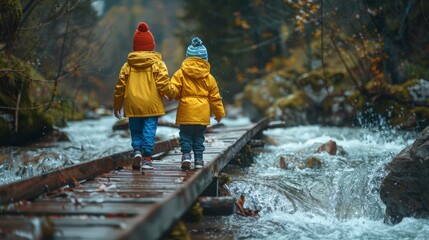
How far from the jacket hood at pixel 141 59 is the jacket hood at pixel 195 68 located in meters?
0.44

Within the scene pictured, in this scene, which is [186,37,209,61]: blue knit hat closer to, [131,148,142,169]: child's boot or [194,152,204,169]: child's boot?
[194,152,204,169]: child's boot

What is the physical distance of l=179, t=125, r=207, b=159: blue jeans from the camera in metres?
6.76

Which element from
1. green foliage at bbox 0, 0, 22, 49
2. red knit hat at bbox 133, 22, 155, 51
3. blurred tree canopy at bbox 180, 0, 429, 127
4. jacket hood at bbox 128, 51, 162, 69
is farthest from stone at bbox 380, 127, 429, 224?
green foliage at bbox 0, 0, 22, 49

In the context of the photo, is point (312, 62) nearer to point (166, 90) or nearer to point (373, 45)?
point (373, 45)

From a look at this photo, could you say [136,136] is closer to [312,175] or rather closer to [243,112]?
[312,175]

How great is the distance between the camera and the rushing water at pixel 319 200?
20.7ft

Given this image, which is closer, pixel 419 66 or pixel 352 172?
pixel 352 172

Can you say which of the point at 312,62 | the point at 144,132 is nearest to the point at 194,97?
the point at 144,132

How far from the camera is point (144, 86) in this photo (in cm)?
671

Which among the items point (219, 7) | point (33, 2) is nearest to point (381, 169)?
point (33, 2)

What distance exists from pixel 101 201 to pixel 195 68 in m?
2.59

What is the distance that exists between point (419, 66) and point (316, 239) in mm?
10373

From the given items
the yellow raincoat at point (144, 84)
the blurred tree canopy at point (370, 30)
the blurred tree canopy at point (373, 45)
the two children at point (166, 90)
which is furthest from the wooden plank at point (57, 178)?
the blurred tree canopy at point (370, 30)

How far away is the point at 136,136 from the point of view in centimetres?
700
